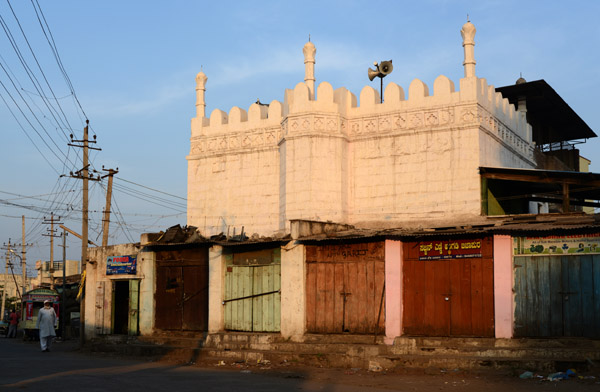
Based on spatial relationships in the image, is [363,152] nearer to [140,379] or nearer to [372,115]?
[372,115]

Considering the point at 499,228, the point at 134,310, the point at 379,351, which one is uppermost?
the point at 499,228

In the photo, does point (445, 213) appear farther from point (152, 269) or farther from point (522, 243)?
point (152, 269)

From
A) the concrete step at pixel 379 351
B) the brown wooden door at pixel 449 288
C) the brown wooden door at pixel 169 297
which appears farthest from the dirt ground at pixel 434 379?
the brown wooden door at pixel 169 297

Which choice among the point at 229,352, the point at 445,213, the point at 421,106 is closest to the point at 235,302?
the point at 229,352

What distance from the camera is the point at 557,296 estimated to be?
1458 cm

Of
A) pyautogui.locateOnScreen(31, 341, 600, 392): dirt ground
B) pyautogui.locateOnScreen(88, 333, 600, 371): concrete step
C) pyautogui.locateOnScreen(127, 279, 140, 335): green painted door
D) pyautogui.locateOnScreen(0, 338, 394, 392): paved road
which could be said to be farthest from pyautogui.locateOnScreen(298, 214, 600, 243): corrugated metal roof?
Result: pyautogui.locateOnScreen(127, 279, 140, 335): green painted door

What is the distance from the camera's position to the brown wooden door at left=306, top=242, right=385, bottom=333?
16547 mm

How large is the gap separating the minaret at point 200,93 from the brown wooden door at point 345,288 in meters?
7.57

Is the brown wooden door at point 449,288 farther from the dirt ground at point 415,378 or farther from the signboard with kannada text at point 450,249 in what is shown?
the dirt ground at point 415,378

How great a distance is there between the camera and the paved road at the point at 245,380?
11.5 m

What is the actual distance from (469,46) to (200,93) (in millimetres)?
9167

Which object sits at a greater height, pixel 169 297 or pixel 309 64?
pixel 309 64

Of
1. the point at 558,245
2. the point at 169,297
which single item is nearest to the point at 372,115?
the point at 558,245

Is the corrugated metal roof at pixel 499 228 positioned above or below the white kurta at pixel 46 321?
above
